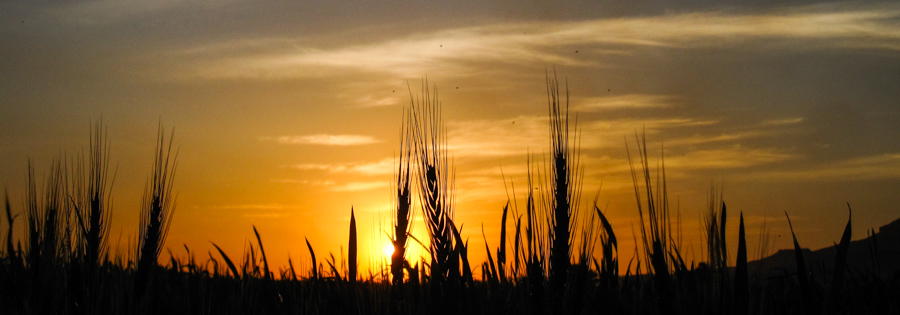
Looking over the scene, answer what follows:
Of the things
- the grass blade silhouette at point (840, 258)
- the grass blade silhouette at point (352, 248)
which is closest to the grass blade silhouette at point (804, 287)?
the grass blade silhouette at point (840, 258)

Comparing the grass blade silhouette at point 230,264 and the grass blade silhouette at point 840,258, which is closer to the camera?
the grass blade silhouette at point 840,258

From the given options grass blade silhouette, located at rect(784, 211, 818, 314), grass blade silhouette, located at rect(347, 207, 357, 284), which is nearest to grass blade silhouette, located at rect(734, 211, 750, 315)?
grass blade silhouette, located at rect(784, 211, 818, 314)

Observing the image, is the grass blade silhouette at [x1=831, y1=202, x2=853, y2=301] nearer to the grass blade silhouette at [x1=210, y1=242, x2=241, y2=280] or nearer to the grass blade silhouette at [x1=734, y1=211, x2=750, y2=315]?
the grass blade silhouette at [x1=734, y1=211, x2=750, y2=315]

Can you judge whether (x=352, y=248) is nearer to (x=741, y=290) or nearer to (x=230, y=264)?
(x=230, y=264)

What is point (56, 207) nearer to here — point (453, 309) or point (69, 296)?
point (69, 296)

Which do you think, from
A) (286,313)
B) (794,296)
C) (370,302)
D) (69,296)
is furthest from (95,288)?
(794,296)

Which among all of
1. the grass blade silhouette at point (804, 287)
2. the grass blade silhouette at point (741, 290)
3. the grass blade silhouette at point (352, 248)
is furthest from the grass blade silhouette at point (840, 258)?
the grass blade silhouette at point (352, 248)

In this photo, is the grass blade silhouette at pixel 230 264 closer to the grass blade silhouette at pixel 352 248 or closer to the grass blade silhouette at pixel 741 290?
the grass blade silhouette at pixel 352 248

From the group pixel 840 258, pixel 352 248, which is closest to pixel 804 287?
pixel 840 258

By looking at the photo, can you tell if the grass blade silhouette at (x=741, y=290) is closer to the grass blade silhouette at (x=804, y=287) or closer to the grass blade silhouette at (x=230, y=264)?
the grass blade silhouette at (x=804, y=287)

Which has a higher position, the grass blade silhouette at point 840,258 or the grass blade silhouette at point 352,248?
the grass blade silhouette at point 352,248

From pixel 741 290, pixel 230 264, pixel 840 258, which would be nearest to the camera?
pixel 741 290

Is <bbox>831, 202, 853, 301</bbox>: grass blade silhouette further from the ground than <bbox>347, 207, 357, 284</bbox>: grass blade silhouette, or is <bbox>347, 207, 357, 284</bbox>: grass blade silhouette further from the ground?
<bbox>347, 207, 357, 284</bbox>: grass blade silhouette

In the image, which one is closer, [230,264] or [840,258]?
[840,258]
